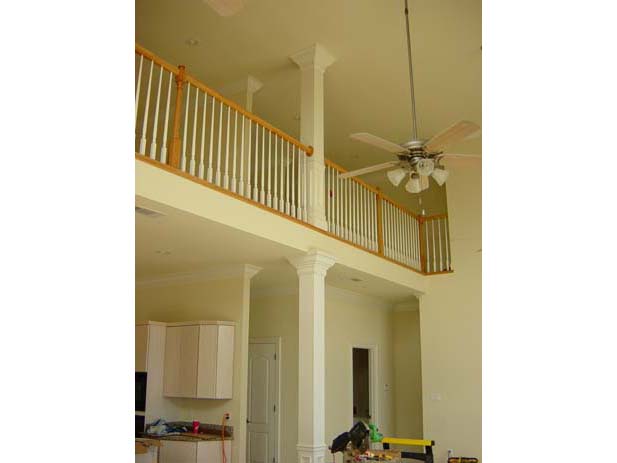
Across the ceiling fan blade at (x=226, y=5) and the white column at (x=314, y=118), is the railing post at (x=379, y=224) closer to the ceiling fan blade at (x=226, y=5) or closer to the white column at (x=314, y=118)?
the white column at (x=314, y=118)

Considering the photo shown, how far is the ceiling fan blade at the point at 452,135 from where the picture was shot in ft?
17.1

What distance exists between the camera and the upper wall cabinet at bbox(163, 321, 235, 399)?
26.3ft

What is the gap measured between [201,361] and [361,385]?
5357 millimetres

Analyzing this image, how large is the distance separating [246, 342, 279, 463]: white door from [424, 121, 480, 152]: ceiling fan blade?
554 cm

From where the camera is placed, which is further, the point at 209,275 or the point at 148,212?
the point at 209,275

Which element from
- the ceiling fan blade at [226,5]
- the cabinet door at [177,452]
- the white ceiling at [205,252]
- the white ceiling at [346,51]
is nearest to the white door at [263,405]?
the white ceiling at [205,252]

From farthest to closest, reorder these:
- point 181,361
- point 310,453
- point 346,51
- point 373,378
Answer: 1. point 373,378
2. point 181,361
3. point 346,51
4. point 310,453

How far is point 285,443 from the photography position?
372 inches

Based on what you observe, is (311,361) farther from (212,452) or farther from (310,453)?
(212,452)

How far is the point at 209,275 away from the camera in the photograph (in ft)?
28.3

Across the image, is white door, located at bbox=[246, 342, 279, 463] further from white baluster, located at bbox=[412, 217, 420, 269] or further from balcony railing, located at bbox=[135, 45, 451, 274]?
white baluster, located at bbox=[412, 217, 420, 269]

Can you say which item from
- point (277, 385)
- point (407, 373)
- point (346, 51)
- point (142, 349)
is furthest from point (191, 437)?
point (346, 51)

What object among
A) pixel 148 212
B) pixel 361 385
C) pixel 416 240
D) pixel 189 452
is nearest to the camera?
pixel 148 212
